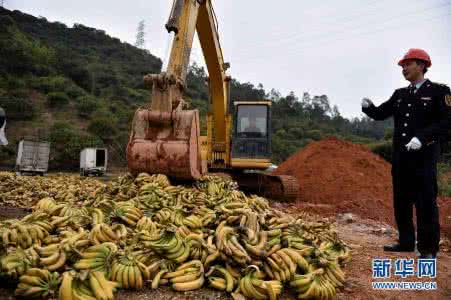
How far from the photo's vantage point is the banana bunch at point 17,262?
3.17 meters

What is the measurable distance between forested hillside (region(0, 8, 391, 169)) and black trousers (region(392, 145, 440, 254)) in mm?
25057

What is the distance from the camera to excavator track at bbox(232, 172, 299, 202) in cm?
1245

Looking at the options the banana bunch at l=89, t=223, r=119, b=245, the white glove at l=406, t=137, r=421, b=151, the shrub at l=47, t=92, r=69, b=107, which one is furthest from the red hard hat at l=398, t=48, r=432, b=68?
the shrub at l=47, t=92, r=69, b=107

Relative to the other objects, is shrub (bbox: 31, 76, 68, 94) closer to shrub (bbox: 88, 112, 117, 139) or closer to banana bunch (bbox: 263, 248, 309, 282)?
shrub (bbox: 88, 112, 117, 139)

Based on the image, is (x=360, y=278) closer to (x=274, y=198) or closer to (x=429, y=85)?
(x=429, y=85)

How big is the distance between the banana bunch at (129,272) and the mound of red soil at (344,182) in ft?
24.7

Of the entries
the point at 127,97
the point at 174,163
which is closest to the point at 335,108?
the point at 127,97

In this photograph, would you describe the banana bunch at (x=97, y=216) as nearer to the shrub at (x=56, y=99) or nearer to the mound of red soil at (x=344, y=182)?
the mound of red soil at (x=344, y=182)

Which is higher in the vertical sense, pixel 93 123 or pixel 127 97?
pixel 127 97

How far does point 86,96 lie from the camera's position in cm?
4009

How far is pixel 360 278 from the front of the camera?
4.39m

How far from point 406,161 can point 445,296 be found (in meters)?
1.63

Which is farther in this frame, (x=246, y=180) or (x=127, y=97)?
(x=127, y=97)

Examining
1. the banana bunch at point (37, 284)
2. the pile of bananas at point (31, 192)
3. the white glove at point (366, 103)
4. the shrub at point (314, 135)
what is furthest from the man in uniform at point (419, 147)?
the shrub at point (314, 135)
